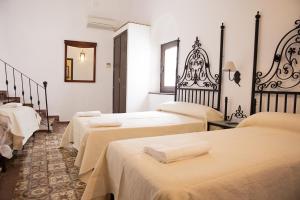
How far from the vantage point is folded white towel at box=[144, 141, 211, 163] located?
115cm

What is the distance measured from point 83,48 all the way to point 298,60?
4.82 m

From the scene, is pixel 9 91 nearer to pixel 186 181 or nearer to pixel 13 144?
pixel 13 144

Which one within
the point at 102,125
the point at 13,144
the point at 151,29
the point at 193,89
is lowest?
the point at 13,144

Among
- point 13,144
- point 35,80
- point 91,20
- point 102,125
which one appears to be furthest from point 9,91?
point 102,125

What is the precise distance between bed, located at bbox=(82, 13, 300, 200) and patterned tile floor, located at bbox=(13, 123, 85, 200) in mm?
696

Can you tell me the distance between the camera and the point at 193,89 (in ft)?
11.6

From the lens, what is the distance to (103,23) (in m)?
5.64

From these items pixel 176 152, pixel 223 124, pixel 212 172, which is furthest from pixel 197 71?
pixel 212 172

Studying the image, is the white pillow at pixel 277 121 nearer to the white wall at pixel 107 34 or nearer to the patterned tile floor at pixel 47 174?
the white wall at pixel 107 34

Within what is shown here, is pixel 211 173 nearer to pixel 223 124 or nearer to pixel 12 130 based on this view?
pixel 223 124

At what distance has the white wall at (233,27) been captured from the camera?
→ 2.28m

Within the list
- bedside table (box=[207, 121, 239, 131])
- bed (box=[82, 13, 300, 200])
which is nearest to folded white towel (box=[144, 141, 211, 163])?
bed (box=[82, 13, 300, 200])

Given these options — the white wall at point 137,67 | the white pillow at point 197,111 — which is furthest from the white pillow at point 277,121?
the white wall at point 137,67

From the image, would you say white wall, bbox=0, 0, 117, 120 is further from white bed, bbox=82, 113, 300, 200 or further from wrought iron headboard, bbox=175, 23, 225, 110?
white bed, bbox=82, 113, 300, 200
